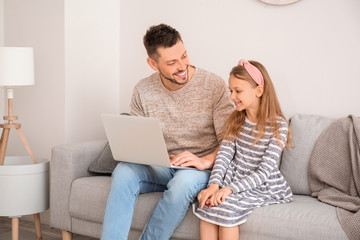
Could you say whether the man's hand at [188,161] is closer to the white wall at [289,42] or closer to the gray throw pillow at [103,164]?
the gray throw pillow at [103,164]

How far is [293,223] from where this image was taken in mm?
1737

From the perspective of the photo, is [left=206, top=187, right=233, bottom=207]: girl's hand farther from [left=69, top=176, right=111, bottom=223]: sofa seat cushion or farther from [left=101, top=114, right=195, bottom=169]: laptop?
[left=69, top=176, right=111, bottom=223]: sofa seat cushion

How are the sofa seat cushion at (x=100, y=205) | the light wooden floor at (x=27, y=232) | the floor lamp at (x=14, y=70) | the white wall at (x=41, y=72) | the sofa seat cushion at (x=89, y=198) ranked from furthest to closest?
the white wall at (x=41, y=72) → the light wooden floor at (x=27, y=232) → the floor lamp at (x=14, y=70) → the sofa seat cushion at (x=89, y=198) → the sofa seat cushion at (x=100, y=205)

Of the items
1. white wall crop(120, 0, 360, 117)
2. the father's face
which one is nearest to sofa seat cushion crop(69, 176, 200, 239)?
the father's face

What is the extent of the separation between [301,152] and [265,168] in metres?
0.39

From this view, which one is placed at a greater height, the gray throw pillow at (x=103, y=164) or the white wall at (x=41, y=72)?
the white wall at (x=41, y=72)

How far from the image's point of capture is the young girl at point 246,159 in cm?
179

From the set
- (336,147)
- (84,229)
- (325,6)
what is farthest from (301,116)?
(84,229)

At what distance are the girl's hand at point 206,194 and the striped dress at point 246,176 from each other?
0.03 meters

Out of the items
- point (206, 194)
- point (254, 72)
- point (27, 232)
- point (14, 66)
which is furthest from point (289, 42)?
point (27, 232)

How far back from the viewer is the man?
6.14 ft

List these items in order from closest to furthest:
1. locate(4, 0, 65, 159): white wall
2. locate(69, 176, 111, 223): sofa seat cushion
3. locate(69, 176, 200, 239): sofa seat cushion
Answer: locate(69, 176, 200, 239): sofa seat cushion < locate(69, 176, 111, 223): sofa seat cushion < locate(4, 0, 65, 159): white wall

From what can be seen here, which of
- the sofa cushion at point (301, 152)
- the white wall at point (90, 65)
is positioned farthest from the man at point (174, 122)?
the white wall at point (90, 65)

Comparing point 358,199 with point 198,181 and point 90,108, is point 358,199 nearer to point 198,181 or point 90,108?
point 198,181
